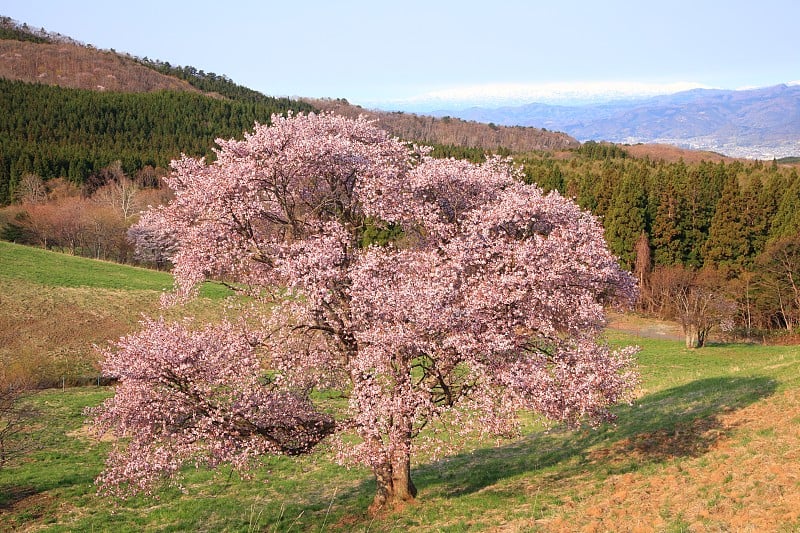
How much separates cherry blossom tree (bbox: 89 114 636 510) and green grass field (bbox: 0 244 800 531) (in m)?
2.48

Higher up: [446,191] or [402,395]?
[446,191]

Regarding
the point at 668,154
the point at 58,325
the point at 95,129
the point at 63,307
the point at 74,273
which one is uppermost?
the point at 95,129

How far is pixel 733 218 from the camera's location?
254ft

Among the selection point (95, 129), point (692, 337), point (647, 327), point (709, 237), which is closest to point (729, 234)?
point (709, 237)

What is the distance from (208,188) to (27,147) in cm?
13921

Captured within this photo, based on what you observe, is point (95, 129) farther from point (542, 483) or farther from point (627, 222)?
point (542, 483)

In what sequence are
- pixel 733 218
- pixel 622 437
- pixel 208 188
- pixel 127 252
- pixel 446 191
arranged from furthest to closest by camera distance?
pixel 127 252, pixel 733 218, pixel 622 437, pixel 446 191, pixel 208 188

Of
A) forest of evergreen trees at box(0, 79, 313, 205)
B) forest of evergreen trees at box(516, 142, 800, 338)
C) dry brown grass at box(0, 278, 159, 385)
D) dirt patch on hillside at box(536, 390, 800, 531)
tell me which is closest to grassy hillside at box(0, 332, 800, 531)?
dirt patch on hillside at box(536, 390, 800, 531)

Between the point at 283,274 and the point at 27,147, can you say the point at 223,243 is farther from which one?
the point at 27,147

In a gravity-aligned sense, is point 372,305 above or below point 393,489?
above

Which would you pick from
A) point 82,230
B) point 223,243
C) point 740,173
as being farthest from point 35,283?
point 740,173

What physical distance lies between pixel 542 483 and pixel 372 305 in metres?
9.64

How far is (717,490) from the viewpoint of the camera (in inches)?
616

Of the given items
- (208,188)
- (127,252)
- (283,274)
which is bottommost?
(127,252)
